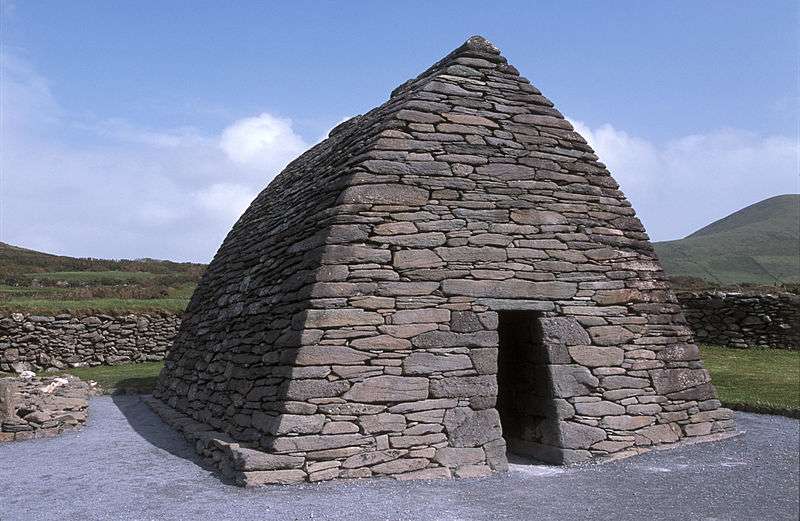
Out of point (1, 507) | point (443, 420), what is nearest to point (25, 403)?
point (1, 507)

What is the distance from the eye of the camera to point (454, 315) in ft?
24.0

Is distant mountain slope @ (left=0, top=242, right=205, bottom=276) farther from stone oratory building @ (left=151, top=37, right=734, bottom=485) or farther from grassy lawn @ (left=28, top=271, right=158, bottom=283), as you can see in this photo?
stone oratory building @ (left=151, top=37, right=734, bottom=485)

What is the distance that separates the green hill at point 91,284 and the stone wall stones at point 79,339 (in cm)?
44

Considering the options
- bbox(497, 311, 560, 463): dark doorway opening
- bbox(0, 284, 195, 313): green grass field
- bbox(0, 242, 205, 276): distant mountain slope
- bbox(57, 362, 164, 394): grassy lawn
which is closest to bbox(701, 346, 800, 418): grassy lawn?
bbox(497, 311, 560, 463): dark doorway opening

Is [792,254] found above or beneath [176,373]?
above

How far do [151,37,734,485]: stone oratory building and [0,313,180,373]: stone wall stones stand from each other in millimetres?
10820

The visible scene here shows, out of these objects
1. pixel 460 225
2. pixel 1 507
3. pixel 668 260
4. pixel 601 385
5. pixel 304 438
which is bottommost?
pixel 1 507

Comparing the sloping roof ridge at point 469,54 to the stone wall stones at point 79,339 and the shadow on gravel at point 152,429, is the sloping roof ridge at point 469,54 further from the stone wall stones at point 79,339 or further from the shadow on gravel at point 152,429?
the stone wall stones at point 79,339

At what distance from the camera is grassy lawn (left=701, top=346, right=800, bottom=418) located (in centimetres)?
1073

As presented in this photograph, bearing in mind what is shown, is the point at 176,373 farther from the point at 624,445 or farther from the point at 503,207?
the point at 624,445

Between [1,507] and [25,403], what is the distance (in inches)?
188

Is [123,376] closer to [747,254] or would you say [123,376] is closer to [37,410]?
[37,410]

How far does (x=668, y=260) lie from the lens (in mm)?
46906

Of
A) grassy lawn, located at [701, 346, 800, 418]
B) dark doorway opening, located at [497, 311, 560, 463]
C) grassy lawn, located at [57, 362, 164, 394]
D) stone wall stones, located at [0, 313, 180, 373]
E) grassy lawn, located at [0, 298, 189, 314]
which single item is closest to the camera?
dark doorway opening, located at [497, 311, 560, 463]
